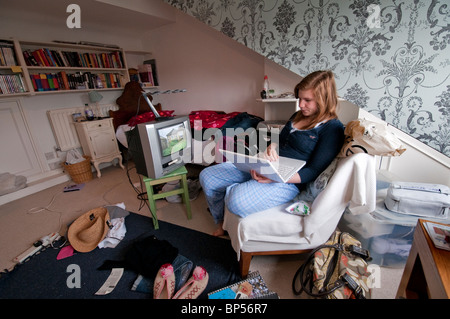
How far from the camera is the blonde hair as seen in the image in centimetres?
108

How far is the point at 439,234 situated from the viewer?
0.57 m

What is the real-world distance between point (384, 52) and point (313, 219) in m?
0.97

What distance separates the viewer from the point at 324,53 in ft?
4.42

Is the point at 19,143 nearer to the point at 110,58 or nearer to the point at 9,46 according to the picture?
the point at 9,46

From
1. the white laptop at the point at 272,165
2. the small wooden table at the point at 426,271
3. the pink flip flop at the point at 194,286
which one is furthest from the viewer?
the pink flip flop at the point at 194,286

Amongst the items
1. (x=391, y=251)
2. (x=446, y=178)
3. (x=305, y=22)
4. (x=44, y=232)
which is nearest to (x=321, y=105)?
(x=305, y=22)

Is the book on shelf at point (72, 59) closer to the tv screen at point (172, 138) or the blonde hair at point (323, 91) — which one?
the tv screen at point (172, 138)

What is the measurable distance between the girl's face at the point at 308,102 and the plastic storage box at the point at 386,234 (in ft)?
2.25

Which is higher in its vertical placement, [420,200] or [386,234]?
[420,200]

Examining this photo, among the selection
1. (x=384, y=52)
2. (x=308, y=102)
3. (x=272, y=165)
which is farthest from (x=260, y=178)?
(x=384, y=52)

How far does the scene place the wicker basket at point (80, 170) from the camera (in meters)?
2.50

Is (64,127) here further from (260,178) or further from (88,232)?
(260,178)

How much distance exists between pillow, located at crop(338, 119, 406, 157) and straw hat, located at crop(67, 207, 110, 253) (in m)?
1.75

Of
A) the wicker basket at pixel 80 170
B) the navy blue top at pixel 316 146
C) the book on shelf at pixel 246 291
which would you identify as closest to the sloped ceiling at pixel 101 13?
the wicker basket at pixel 80 170
